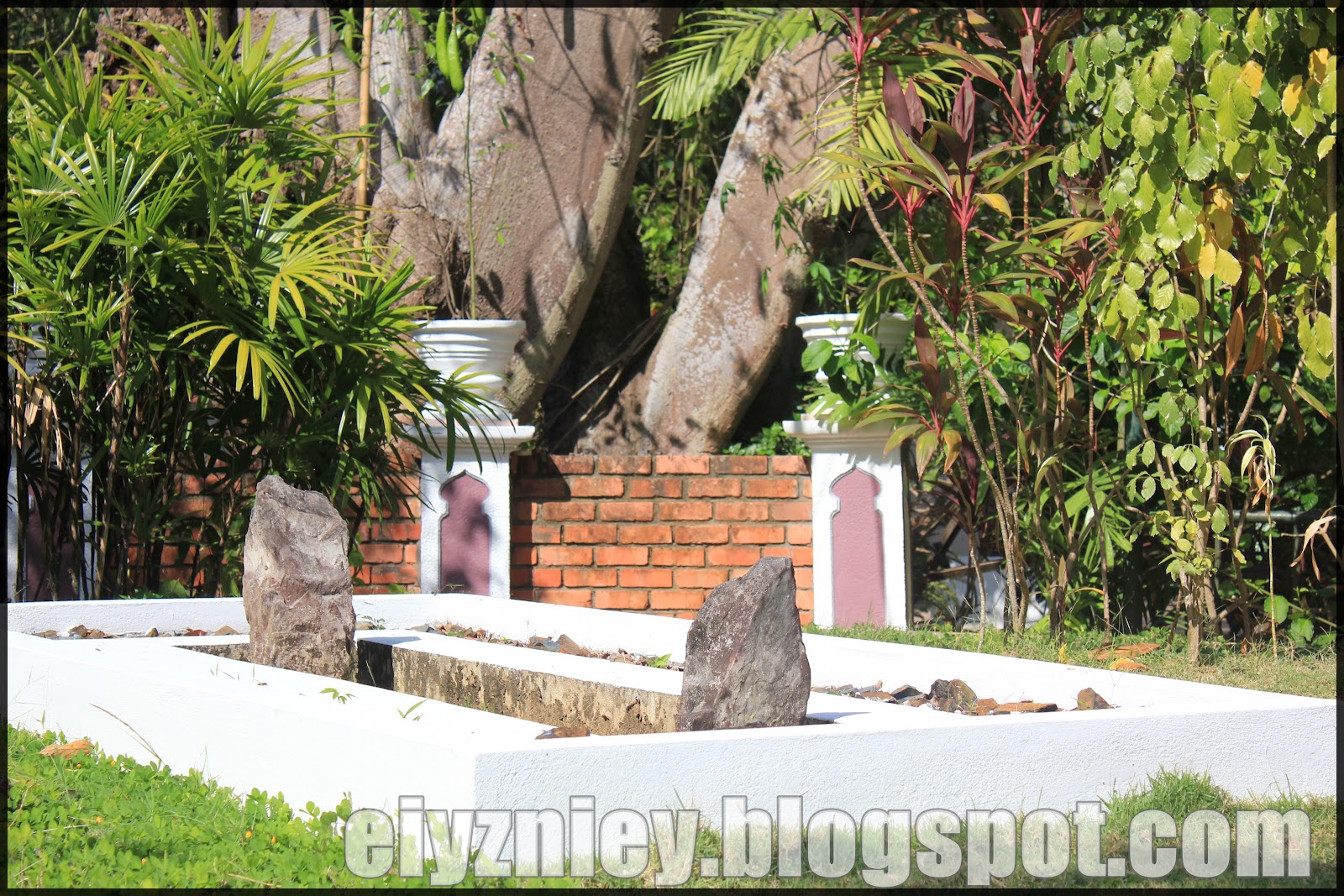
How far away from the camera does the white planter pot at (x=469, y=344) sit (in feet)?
20.2

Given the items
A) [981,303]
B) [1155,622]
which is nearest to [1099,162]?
[981,303]

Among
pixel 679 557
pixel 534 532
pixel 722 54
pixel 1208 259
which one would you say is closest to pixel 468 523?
pixel 534 532

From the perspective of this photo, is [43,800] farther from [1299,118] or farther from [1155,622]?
[1155,622]

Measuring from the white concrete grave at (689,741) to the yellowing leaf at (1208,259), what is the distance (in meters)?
1.08

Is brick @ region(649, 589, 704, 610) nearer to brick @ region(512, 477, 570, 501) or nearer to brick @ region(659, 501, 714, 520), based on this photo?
brick @ region(659, 501, 714, 520)

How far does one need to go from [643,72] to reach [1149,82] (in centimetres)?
419

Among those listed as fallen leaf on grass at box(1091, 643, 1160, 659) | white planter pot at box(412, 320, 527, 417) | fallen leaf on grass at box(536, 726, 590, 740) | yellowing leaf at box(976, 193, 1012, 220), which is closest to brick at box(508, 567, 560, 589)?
white planter pot at box(412, 320, 527, 417)

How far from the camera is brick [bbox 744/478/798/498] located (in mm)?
6352

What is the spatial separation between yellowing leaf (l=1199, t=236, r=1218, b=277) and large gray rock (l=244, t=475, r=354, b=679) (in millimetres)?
2621

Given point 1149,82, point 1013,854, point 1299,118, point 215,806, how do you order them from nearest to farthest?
point 1013,854 < point 215,806 < point 1299,118 < point 1149,82

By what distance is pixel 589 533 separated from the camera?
6.39 m

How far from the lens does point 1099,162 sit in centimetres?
466

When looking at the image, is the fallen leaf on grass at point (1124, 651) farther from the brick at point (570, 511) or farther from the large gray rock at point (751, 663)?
the brick at point (570, 511)

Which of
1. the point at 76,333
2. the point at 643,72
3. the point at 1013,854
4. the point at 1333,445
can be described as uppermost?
the point at 643,72
